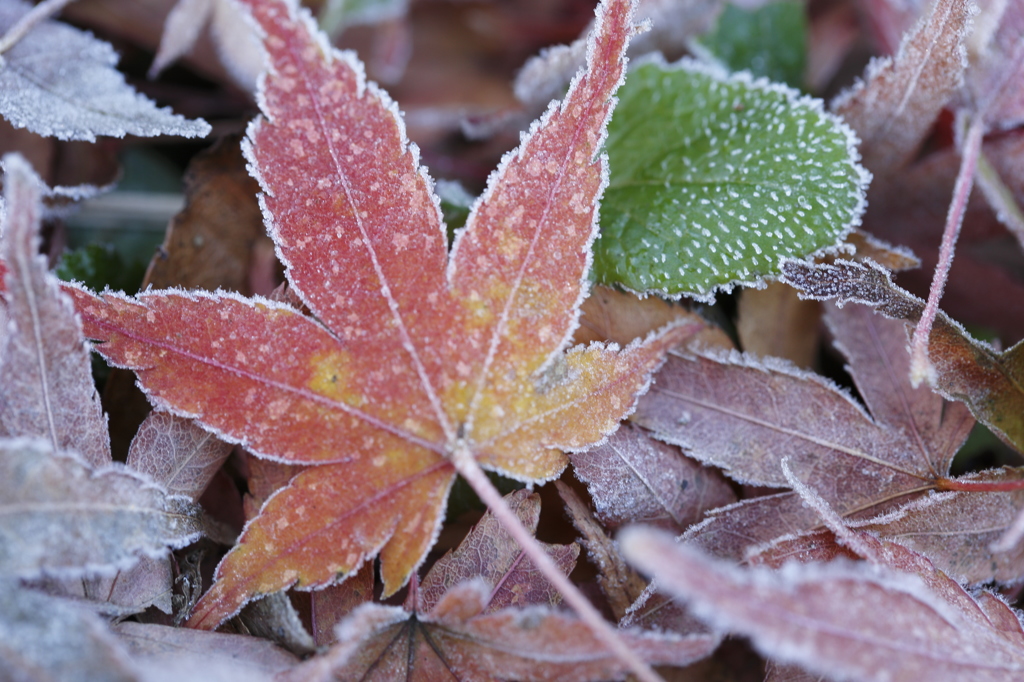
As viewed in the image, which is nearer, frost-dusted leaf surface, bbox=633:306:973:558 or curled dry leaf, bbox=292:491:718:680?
curled dry leaf, bbox=292:491:718:680

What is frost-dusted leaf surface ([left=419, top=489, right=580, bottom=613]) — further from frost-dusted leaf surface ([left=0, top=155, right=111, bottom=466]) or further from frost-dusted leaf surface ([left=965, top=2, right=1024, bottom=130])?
frost-dusted leaf surface ([left=965, top=2, right=1024, bottom=130])

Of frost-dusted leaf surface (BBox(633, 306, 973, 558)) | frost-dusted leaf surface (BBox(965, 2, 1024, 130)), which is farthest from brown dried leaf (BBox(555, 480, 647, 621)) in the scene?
frost-dusted leaf surface (BBox(965, 2, 1024, 130))

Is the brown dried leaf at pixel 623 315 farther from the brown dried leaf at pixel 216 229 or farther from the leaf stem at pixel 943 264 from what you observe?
the brown dried leaf at pixel 216 229

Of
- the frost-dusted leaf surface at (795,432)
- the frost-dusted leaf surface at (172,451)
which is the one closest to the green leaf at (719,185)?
the frost-dusted leaf surface at (795,432)

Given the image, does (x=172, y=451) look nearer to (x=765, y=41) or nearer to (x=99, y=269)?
(x=99, y=269)

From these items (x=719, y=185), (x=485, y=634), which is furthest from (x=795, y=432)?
(x=485, y=634)

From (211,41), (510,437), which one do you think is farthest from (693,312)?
(211,41)

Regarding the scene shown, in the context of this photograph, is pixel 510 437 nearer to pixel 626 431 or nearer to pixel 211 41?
pixel 626 431
